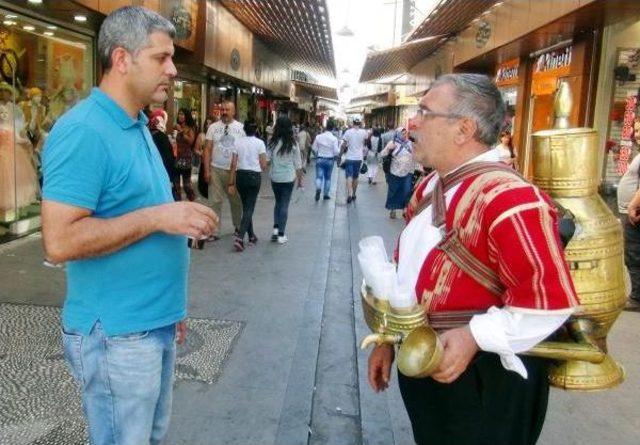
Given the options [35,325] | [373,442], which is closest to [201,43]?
[35,325]

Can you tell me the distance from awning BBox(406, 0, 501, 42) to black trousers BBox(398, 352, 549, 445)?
507 inches

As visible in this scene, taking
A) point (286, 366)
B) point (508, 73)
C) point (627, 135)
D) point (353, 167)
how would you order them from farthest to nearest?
point (508, 73), point (353, 167), point (627, 135), point (286, 366)

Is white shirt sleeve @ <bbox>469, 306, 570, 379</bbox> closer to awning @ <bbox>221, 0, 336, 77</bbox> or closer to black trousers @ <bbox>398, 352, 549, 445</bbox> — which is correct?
black trousers @ <bbox>398, 352, 549, 445</bbox>

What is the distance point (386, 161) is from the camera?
454 inches

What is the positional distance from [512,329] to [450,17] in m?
15.1

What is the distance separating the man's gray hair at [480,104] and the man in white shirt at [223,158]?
5986mm

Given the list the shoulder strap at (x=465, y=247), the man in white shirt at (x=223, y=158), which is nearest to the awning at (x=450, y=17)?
the man in white shirt at (x=223, y=158)

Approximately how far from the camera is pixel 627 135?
10.1m

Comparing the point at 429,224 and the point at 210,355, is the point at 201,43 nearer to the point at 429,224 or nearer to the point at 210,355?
the point at 210,355

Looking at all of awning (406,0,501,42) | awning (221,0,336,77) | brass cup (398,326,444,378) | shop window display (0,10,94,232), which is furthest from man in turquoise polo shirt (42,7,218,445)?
awning (221,0,336,77)

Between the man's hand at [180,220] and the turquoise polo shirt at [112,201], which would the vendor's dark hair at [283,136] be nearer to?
the turquoise polo shirt at [112,201]

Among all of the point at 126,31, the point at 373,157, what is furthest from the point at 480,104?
the point at 373,157

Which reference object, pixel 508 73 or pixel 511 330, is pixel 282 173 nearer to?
pixel 511 330

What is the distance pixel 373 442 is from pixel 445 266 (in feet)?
6.24
